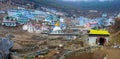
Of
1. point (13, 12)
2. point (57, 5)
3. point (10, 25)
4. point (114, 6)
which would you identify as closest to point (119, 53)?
point (10, 25)

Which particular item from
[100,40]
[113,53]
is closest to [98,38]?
[100,40]

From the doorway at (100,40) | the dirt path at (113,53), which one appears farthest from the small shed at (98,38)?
the dirt path at (113,53)

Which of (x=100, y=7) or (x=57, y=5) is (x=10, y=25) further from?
(x=100, y=7)

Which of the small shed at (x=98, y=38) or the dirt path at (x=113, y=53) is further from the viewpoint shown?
the small shed at (x=98, y=38)

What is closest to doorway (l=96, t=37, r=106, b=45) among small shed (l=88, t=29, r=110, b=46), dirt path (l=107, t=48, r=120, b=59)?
small shed (l=88, t=29, r=110, b=46)

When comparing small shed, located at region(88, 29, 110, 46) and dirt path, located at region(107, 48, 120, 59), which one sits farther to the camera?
small shed, located at region(88, 29, 110, 46)

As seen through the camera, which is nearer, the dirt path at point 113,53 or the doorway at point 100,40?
the dirt path at point 113,53

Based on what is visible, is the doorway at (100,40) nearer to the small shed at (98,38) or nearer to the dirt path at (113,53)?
the small shed at (98,38)

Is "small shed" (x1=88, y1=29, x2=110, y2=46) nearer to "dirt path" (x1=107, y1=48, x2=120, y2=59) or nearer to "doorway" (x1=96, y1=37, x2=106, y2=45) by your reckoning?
"doorway" (x1=96, y1=37, x2=106, y2=45)

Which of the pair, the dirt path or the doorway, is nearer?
the dirt path

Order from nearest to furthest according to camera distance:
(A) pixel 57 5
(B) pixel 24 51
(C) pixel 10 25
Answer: (B) pixel 24 51 → (C) pixel 10 25 → (A) pixel 57 5

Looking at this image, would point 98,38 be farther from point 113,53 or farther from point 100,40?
point 113,53
